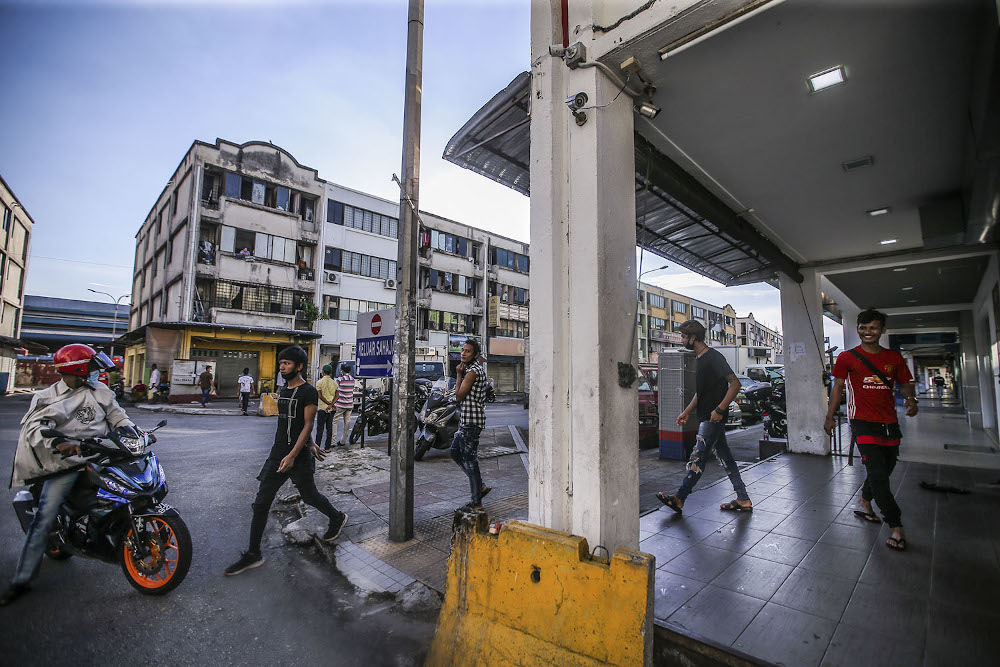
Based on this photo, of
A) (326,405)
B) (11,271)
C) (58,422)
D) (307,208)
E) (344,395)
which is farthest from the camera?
(11,271)

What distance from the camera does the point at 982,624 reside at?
2.49 meters

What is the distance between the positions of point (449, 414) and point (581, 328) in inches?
228

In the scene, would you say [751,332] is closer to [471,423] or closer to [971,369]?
[971,369]

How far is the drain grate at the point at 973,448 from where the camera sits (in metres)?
8.00

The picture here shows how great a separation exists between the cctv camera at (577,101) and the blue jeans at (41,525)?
430 cm

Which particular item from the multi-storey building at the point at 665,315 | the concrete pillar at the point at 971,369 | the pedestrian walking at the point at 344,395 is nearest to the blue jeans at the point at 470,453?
the pedestrian walking at the point at 344,395

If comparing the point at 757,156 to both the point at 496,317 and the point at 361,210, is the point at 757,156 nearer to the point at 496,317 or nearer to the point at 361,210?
the point at 361,210

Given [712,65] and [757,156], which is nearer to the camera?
[712,65]

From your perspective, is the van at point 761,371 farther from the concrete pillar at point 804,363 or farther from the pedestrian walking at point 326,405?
the pedestrian walking at point 326,405

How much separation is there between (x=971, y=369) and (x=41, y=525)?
62.4 feet

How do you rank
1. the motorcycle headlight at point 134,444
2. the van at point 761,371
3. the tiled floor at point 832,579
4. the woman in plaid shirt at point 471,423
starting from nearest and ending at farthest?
the tiled floor at point 832,579 → the motorcycle headlight at point 134,444 → the woman in plaid shirt at point 471,423 → the van at point 761,371

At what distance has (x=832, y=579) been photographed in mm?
3094

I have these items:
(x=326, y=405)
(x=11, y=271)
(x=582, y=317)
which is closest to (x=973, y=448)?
(x=582, y=317)

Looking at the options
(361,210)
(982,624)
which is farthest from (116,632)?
(361,210)
